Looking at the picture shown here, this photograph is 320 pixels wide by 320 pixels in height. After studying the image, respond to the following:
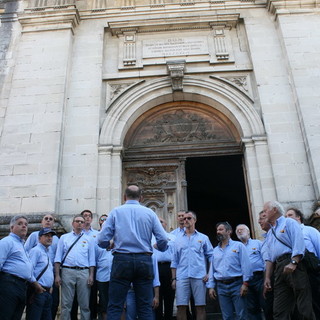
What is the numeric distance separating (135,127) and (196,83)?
1.96 m

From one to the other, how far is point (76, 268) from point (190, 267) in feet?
5.63

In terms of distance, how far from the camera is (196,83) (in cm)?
938

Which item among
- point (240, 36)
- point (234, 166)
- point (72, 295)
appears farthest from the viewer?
point (234, 166)

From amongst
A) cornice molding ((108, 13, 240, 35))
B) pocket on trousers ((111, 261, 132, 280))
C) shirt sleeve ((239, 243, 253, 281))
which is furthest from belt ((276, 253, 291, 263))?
cornice molding ((108, 13, 240, 35))

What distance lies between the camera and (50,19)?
10.1 meters

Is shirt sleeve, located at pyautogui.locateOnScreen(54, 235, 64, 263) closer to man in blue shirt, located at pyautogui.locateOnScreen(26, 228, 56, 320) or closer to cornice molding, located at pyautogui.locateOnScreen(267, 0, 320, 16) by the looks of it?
man in blue shirt, located at pyautogui.locateOnScreen(26, 228, 56, 320)

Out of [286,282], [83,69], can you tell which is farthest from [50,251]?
[83,69]

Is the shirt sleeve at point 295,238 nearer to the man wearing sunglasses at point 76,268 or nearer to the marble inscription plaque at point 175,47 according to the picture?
the man wearing sunglasses at point 76,268

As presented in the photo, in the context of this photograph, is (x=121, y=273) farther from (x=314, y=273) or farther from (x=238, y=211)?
(x=238, y=211)

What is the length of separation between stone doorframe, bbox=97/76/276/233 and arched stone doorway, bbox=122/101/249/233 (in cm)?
28

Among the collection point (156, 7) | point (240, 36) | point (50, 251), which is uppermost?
point (156, 7)

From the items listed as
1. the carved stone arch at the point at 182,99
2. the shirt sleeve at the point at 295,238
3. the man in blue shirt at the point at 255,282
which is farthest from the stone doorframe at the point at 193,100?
the shirt sleeve at the point at 295,238

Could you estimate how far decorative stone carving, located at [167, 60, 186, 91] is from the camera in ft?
30.5

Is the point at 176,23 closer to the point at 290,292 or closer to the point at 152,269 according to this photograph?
the point at 152,269
